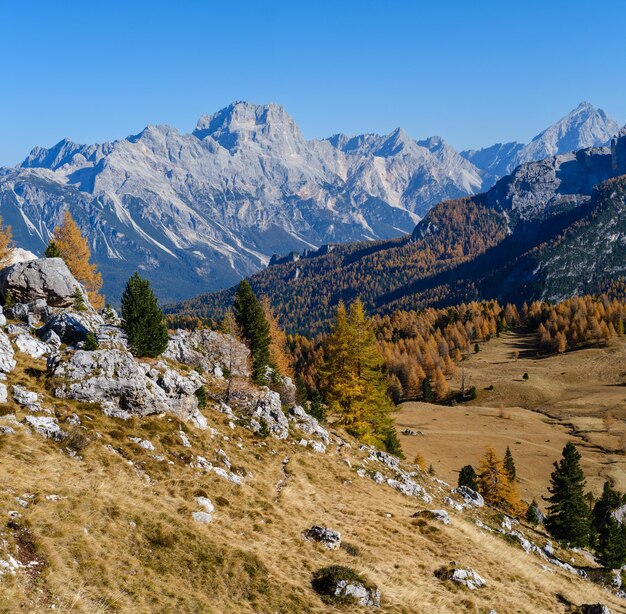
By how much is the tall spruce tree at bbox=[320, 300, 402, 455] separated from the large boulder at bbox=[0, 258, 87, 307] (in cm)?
3004

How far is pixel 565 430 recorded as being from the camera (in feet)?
387

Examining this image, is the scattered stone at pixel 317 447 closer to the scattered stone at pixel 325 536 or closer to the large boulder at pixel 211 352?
the large boulder at pixel 211 352

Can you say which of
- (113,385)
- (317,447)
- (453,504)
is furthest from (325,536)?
(453,504)

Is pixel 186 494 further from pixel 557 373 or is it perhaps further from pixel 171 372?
pixel 557 373

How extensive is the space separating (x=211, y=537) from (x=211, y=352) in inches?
1295

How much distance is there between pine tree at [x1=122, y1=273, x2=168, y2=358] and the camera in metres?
41.3

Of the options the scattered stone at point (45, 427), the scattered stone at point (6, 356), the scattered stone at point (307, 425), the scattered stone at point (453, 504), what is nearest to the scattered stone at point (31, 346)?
the scattered stone at point (6, 356)

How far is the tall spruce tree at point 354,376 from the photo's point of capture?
57781 mm

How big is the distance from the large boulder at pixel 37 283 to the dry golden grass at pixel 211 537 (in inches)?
648

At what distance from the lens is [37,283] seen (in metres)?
46.0

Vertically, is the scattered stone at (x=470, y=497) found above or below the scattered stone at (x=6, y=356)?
below

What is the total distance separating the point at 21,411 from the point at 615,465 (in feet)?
349

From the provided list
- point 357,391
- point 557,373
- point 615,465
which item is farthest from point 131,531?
point 557,373

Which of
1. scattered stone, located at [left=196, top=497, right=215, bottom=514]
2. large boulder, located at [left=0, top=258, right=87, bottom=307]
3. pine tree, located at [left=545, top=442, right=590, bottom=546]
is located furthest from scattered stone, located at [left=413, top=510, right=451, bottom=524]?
large boulder, located at [left=0, top=258, right=87, bottom=307]
